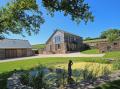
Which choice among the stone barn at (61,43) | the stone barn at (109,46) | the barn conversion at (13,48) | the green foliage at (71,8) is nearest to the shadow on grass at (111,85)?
the green foliage at (71,8)

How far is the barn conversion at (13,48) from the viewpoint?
53844mm

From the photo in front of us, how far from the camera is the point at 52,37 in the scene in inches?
2589

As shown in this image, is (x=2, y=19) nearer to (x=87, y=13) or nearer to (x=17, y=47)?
(x=87, y=13)

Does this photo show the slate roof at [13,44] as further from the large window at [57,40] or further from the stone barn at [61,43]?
the large window at [57,40]

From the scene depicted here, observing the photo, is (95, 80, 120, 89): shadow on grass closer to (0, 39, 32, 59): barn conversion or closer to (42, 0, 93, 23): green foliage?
(42, 0, 93, 23): green foliage

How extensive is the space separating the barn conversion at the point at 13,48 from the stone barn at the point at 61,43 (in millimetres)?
6793

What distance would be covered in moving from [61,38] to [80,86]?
5472 centimetres

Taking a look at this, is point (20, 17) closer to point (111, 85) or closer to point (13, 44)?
point (111, 85)

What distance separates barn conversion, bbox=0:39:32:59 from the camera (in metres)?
53.8

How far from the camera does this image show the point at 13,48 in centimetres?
5609

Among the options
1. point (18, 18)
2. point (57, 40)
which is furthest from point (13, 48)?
point (18, 18)

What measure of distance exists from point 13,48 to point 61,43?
576 inches

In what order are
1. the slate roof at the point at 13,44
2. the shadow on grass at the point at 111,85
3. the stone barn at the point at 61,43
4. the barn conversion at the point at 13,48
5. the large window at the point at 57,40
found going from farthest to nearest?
1. the large window at the point at 57,40
2. the stone barn at the point at 61,43
3. the slate roof at the point at 13,44
4. the barn conversion at the point at 13,48
5. the shadow on grass at the point at 111,85

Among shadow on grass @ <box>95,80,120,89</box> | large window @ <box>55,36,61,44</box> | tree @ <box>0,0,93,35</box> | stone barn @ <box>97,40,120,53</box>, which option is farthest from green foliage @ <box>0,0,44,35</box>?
large window @ <box>55,36,61,44</box>
